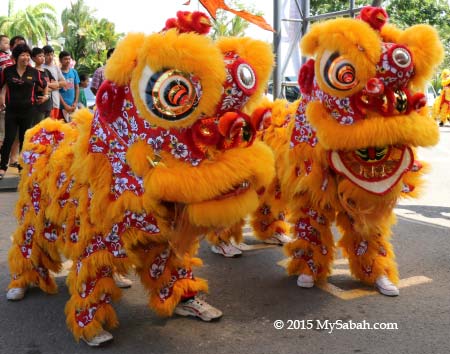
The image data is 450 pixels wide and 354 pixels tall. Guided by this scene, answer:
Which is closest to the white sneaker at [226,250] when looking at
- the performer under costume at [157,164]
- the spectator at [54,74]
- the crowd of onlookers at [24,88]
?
the performer under costume at [157,164]

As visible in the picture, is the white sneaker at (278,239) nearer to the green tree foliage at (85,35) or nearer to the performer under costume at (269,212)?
the performer under costume at (269,212)

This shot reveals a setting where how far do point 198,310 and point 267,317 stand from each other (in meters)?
0.43

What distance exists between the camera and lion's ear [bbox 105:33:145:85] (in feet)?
8.13

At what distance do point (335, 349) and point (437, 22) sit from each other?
20.1 metres

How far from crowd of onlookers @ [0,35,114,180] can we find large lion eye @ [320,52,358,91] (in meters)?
4.04

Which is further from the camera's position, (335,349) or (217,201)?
(335,349)

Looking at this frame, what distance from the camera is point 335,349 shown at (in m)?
2.87

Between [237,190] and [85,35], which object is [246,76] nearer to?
[237,190]

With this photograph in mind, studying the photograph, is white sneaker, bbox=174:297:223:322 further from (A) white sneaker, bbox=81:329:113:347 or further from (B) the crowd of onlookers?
(B) the crowd of onlookers

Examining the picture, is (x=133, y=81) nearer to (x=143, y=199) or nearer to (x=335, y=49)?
(x=143, y=199)

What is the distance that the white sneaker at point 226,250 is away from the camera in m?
4.53

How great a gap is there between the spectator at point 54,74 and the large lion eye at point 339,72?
5624 mm

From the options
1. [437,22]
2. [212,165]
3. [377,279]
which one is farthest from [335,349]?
[437,22]

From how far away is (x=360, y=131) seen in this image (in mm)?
3012
